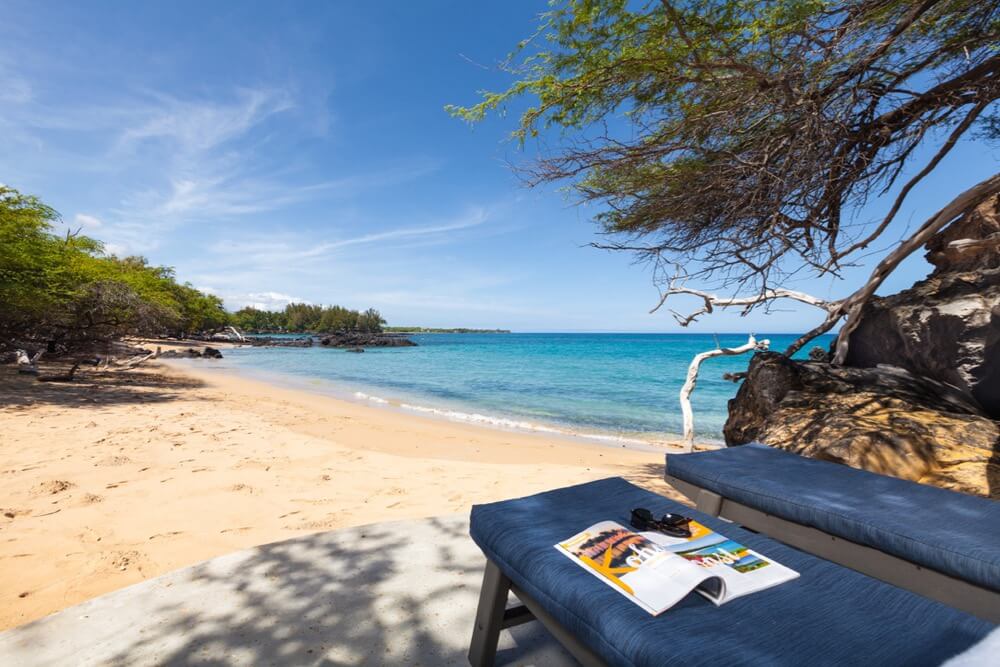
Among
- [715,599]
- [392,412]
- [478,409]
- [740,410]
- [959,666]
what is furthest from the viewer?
[478,409]

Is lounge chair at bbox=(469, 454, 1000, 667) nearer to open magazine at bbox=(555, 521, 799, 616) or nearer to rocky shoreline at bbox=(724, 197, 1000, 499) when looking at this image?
open magazine at bbox=(555, 521, 799, 616)

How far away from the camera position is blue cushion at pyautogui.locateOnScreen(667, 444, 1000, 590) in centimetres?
177

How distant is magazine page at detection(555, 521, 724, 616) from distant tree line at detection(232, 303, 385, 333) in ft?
274

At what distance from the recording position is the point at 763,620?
1.21 m

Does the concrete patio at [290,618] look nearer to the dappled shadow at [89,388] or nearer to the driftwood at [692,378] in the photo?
the driftwood at [692,378]

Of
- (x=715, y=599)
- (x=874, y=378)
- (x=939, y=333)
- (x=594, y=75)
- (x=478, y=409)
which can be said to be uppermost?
(x=594, y=75)

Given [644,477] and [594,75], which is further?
[644,477]

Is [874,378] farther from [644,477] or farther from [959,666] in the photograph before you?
[959,666]

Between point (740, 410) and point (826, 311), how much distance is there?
1.56m

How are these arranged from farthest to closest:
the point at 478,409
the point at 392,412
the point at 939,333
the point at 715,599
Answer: the point at 478,409 → the point at 392,412 → the point at 939,333 → the point at 715,599

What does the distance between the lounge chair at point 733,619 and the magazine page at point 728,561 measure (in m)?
0.03

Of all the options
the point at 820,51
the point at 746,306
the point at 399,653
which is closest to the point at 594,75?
the point at 820,51

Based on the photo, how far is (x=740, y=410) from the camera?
16.3 feet

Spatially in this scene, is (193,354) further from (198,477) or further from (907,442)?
(907,442)
